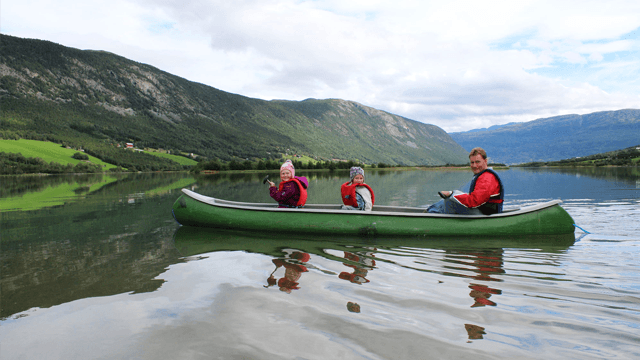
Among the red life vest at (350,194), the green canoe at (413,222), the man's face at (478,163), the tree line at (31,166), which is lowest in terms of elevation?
the green canoe at (413,222)

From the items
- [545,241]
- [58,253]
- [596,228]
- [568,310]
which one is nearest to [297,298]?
[568,310]

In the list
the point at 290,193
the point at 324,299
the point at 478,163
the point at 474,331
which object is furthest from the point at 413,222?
the point at 474,331

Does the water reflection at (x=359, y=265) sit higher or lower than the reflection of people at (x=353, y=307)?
lower

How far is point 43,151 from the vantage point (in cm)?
10544

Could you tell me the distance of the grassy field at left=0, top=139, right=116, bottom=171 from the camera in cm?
9675

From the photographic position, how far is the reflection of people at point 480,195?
8.52 meters

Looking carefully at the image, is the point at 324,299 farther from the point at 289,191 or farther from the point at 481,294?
the point at 289,191

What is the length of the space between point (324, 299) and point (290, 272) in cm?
152

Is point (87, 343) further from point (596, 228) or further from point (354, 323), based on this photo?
point (596, 228)

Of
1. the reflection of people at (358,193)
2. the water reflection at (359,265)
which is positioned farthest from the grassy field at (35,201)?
the water reflection at (359,265)

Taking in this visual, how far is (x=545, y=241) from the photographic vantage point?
820 cm

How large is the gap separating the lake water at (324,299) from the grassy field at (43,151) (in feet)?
375

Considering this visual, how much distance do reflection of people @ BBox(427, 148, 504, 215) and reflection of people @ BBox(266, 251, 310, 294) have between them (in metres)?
→ 4.20

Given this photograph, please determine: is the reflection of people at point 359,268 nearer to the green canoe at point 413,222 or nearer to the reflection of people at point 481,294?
the reflection of people at point 481,294
